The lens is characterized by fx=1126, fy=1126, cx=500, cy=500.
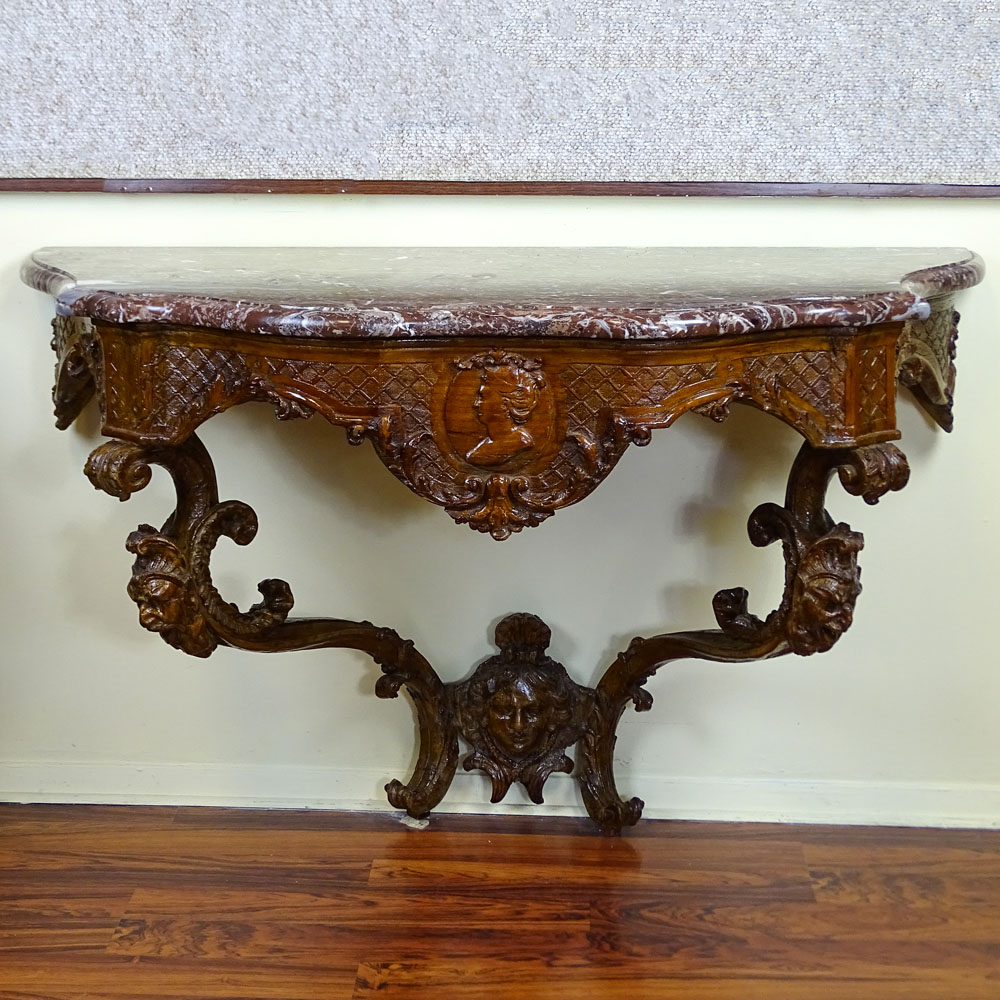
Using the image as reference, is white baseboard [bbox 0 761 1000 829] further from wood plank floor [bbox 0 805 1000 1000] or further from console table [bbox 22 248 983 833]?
console table [bbox 22 248 983 833]

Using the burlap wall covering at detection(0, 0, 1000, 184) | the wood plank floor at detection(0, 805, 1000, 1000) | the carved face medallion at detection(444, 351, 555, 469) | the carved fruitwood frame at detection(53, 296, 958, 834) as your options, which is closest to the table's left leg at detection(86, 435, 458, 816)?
the carved fruitwood frame at detection(53, 296, 958, 834)

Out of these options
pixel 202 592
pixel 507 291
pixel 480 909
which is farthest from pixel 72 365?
pixel 480 909

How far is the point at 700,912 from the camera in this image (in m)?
1.53

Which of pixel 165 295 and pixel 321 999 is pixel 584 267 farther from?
pixel 321 999

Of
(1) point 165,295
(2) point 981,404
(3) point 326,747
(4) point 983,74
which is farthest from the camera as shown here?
(3) point 326,747

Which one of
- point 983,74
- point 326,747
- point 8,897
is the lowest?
→ point 8,897

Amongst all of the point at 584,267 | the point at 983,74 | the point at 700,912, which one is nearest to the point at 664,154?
the point at 584,267

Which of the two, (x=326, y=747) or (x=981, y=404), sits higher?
(x=981, y=404)

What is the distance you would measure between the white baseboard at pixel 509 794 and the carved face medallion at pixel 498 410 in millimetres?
812

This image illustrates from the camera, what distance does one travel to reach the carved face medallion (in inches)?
42.5

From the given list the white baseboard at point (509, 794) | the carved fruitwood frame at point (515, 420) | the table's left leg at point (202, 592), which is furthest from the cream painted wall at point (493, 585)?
the carved fruitwood frame at point (515, 420)

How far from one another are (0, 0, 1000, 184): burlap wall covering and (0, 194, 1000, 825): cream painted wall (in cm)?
6

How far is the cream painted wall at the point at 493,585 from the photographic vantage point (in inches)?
61.3

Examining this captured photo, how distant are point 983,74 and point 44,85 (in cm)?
124
